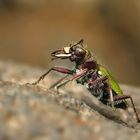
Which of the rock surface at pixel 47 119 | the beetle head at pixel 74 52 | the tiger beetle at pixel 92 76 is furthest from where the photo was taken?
the beetle head at pixel 74 52

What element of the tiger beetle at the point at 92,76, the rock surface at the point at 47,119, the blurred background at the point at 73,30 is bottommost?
the rock surface at the point at 47,119

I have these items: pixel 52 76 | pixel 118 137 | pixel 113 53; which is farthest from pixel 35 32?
pixel 118 137

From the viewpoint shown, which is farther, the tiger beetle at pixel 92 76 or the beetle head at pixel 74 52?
the beetle head at pixel 74 52

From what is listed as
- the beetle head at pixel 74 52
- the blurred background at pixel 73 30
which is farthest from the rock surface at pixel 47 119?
the blurred background at pixel 73 30

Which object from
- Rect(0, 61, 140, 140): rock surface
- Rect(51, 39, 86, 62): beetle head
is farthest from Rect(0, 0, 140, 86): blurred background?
Rect(0, 61, 140, 140): rock surface

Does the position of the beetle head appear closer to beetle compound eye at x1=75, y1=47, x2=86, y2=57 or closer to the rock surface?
beetle compound eye at x1=75, y1=47, x2=86, y2=57

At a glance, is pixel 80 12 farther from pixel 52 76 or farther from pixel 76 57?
pixel 76 57

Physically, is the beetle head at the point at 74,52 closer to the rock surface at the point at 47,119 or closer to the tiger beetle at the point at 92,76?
the tiger beetle at the point at 92,76
